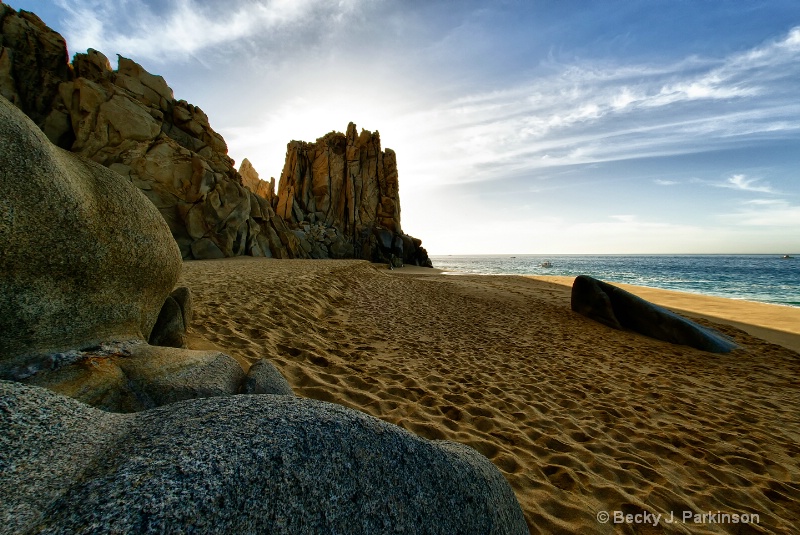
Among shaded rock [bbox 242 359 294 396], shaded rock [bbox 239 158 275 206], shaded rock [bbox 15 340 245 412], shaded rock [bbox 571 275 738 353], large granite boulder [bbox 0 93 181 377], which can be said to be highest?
shaded rock [bbox 239 158 275 206]

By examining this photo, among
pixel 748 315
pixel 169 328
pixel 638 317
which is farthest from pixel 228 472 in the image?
pixel 748 315

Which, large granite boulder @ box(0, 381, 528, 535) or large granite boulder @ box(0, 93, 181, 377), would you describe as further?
large granite boulder @ box(0, 93, 181, 377)

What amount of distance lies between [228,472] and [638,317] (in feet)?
39.6

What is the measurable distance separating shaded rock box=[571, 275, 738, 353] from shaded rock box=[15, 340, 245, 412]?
1097 centimetres

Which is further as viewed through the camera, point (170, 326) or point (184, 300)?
point (184, 300)

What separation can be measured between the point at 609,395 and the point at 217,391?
214 inches

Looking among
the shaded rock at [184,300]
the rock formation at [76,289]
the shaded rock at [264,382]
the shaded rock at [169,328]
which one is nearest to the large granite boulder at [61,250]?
the rock formation at [76,289]

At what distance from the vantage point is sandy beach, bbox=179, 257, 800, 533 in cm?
302

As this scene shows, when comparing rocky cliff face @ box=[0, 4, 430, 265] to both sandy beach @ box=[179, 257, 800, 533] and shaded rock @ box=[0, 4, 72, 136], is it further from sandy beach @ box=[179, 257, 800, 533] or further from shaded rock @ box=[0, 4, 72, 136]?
sandy beach @ box=[179, 257, 800, 533]

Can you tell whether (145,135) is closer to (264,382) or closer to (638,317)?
(264,382)

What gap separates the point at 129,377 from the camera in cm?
260

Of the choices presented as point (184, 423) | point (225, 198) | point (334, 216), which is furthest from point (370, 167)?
point (184, 423)

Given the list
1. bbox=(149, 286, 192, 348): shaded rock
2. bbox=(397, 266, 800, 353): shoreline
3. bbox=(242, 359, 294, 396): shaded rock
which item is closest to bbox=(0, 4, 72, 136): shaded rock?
bbox=(149, 286, 192, 348): shaded rock

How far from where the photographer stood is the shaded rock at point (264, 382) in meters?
2.94
